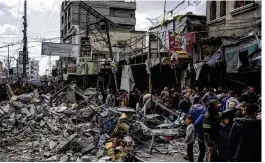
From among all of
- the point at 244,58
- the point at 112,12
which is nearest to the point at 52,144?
the point at 244,58

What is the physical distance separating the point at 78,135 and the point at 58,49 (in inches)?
604

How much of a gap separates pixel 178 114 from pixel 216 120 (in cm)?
655

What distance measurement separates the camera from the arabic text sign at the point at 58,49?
24.2 meters

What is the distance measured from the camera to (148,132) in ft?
36.2

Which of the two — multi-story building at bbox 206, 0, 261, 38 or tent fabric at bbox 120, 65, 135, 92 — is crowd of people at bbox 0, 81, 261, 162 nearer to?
multi-story building at bbox 206, 0, 261, 38

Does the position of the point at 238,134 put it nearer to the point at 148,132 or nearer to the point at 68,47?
the point at 148,132

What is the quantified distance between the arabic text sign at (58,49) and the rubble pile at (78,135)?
372 inches

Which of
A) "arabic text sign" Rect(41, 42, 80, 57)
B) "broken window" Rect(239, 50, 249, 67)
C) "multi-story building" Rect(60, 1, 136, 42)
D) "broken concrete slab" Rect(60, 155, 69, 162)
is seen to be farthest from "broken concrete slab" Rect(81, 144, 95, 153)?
"multi-story building" Rect(60, 1, 136, 42)

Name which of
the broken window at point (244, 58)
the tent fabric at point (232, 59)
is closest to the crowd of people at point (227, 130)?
the broken window at point (244, 58)

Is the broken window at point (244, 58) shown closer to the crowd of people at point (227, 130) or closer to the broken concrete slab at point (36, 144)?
the crowd of people at point (227, 130)

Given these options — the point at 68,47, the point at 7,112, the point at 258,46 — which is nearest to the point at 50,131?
the point at 7,112

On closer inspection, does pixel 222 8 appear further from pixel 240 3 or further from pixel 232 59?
pixel 232 59

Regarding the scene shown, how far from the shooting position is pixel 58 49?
24.9m

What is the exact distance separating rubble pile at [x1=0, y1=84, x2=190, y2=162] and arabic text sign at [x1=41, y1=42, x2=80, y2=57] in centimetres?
945
